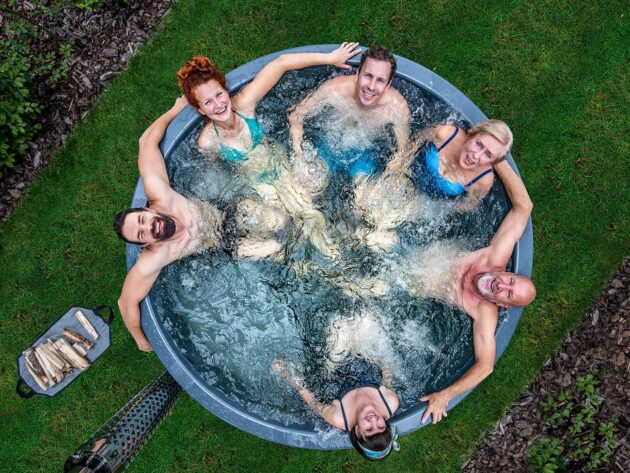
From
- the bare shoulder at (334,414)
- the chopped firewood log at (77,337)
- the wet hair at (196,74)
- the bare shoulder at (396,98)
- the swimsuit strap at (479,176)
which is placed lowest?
the bare shoulder at (334,414)

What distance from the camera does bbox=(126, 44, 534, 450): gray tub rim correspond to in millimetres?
3928

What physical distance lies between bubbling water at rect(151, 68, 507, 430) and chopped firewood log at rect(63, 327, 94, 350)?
87 cm

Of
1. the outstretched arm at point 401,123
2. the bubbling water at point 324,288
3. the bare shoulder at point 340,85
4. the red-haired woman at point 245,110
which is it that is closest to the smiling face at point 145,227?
the bubbling water at point 324,288

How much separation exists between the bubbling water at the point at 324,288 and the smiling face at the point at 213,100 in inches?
28.4

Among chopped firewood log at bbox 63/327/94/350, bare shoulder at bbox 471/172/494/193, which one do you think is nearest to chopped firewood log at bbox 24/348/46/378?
chopped firewood log at bbox 63/327/94/350

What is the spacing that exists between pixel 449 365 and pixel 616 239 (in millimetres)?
2103

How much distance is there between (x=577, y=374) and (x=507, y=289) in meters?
1.63

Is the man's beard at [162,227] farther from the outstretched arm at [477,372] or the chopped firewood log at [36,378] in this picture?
the outstretched arm at [477,372]

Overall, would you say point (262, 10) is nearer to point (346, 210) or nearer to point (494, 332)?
point (346, 210)

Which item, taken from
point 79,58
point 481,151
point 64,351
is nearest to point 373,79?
point 481,151

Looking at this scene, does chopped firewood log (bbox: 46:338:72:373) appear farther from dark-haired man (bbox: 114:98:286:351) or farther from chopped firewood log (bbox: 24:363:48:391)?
dark-haired man (bbox: 114:98:286:351)

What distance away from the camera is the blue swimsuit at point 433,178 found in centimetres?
425

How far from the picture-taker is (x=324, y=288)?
4.58 meters

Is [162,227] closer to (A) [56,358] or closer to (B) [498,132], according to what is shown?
(A) [56,358]
